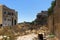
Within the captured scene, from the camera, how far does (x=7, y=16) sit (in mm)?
49906

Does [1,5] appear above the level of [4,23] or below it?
above

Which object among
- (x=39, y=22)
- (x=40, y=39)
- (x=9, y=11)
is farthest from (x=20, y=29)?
(x=9, y=11)

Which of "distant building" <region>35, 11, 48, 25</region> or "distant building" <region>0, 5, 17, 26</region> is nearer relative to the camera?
"distant building" <region>35, 11, 48, 25</region>

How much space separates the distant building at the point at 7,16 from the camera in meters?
46.5

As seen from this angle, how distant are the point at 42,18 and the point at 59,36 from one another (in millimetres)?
29711

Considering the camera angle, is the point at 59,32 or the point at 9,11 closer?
the point at 59,32

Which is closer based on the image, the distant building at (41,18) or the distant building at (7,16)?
the distant building at (41,18)

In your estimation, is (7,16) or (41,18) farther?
(7,16)

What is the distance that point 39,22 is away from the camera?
143ft

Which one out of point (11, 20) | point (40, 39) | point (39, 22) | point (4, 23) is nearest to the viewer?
point (40, 39)

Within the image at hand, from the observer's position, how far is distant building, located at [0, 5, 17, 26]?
153ft

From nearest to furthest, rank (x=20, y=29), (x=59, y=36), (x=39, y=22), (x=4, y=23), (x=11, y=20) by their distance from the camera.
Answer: (x=59, y=36)
(x=20, y=29)
(x=39, y=22)
(x=4, y=23)
(x=11, y=20)

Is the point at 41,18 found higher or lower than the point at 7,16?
lower

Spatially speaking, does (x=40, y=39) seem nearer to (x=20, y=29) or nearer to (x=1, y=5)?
(x=20, y=29)
